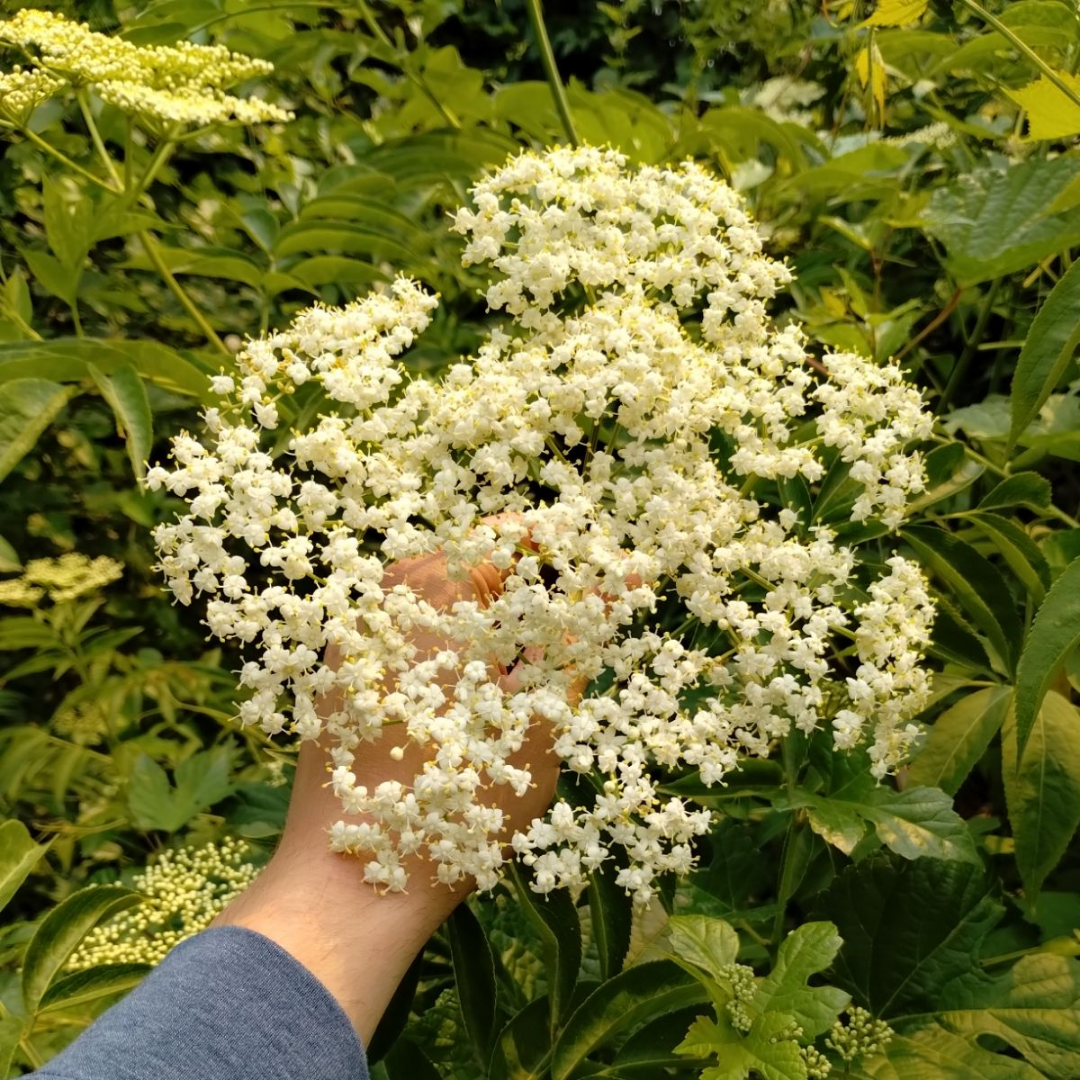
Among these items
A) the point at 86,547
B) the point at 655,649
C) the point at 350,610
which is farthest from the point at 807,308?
the point at 86,547

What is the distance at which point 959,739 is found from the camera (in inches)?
49.1

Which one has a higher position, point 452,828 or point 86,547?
point 452,828

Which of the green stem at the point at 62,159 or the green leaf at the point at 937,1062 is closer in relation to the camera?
the green leaf at the point at 937,1062

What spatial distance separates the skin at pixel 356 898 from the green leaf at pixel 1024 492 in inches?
24.9

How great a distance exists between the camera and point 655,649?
104cm

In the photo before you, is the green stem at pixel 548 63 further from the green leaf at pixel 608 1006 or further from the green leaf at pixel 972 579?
the green leaf at pixel 608 1006

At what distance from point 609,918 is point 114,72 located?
1282 mm

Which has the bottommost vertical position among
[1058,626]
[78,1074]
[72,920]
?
[72,920]

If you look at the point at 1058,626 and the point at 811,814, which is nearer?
the point at 1058,626

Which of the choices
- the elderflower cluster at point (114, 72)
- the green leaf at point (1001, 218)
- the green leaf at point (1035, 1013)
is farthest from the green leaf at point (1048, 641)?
the elderflower cluster at point (114, 72)

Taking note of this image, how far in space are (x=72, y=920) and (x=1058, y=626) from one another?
110 centimetres

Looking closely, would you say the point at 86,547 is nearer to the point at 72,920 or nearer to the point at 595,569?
the point at 72,920

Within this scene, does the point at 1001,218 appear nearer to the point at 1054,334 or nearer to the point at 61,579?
the point at 1054,334

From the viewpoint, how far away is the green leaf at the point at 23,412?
48.4 inches
